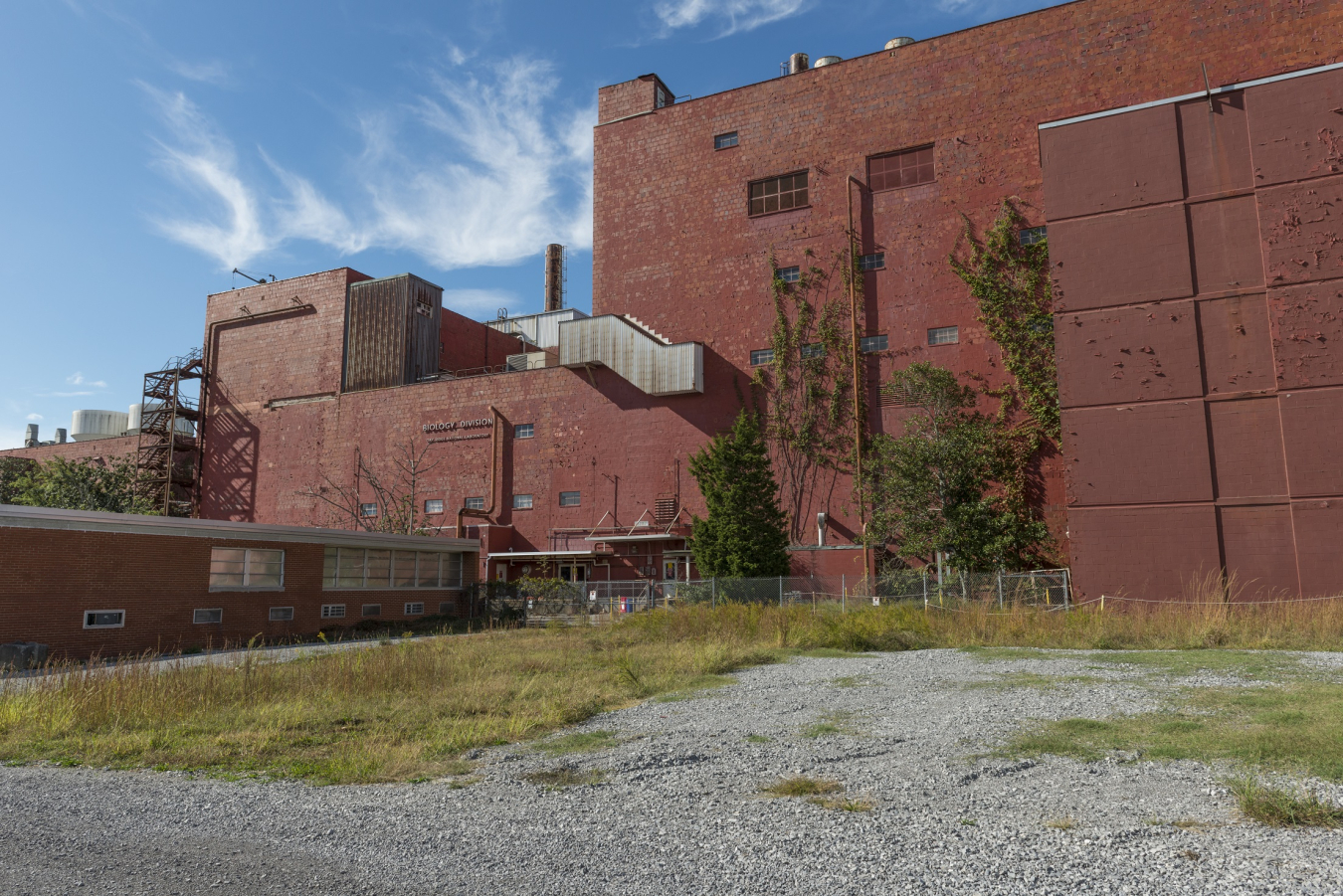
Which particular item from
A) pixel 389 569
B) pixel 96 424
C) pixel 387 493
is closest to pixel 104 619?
pixel 389 569

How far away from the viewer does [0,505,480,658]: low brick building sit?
19.1 m

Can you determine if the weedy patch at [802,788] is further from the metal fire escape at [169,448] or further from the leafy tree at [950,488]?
the metal fire escape at [169,448]

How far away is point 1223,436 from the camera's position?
2445cm

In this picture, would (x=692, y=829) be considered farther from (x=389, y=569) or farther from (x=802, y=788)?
(x=389, y=569)

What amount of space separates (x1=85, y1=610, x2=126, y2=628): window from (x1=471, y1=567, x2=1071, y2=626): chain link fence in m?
10.9

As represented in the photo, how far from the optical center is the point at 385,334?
Answer: 46.8 metres

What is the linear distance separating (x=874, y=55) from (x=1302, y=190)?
17.6 metres

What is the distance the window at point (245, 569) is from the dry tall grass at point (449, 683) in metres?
7.31

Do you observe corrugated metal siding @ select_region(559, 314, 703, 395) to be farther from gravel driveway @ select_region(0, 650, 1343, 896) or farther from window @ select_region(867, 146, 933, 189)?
gravel driveway @ select_region(0, 650, 1343, 896)

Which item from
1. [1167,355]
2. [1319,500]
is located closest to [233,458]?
[1167,355]

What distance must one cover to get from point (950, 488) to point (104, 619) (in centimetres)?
2487

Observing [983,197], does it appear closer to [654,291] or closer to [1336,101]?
[1336,101]

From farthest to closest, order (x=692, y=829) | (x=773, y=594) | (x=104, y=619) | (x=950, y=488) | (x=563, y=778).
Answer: (x=950, y=488) → (x=773, y=594) → (x=104, y=619) → (x=563, y=778) → (x=692, y=829)

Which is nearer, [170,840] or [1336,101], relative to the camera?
[170,840]
